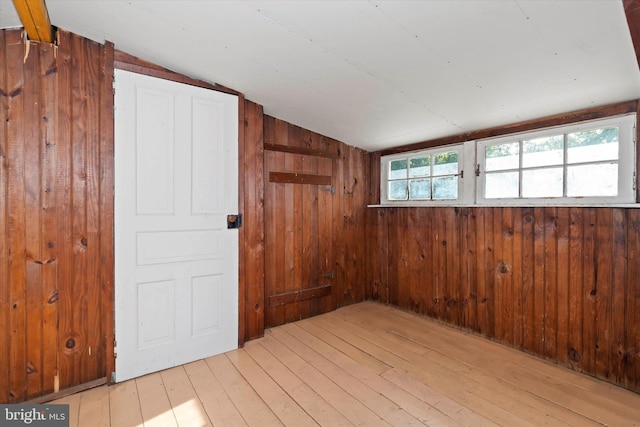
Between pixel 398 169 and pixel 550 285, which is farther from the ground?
pixel 398 169

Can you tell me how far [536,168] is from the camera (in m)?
2.37

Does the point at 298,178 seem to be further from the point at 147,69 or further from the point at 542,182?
the point at 542,182

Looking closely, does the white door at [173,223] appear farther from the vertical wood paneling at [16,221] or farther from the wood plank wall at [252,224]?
the vertical wood paneling at [16,221]

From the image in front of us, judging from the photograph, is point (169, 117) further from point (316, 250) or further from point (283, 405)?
point (283, 405)

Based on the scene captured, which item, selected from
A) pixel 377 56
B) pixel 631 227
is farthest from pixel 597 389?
pixel 377 56

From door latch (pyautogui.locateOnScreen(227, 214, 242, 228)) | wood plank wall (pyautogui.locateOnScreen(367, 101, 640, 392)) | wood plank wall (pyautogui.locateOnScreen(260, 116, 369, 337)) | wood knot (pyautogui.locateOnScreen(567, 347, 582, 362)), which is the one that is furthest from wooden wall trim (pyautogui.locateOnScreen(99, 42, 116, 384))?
wood knot (pyautogui.locateOnScreen(567, 347, 582, 362))

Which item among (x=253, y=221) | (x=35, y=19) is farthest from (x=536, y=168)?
(x=35, y=19)

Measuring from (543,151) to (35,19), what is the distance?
340cm

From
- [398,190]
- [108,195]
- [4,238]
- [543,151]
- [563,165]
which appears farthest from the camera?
[398,190]

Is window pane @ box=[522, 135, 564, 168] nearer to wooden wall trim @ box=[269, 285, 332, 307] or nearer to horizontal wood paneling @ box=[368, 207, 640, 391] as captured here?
horizontal wood paneling @ box=[368, 207, 640, 391]

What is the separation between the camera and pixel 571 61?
5.26 ft

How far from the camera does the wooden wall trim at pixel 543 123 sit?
1.97 meters

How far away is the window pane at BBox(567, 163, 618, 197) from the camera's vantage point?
6.61 ft

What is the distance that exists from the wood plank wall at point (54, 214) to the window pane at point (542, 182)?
3096 mm
